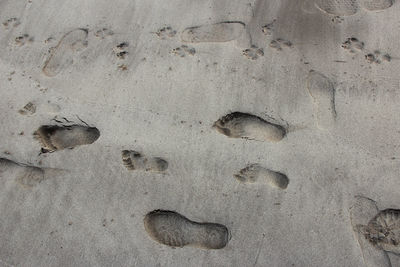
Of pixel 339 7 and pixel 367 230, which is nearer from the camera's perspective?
pixel 367 230

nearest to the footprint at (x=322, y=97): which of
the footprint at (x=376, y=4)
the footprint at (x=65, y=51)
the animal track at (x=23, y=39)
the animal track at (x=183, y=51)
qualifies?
the footprint at (x=376, y=4)

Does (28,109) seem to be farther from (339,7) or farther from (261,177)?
(339,7)

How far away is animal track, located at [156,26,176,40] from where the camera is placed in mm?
2717

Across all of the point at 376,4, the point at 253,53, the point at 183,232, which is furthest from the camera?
the point at 376,4

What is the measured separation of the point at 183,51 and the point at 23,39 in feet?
4.03

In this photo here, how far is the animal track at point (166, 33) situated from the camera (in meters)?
2.72

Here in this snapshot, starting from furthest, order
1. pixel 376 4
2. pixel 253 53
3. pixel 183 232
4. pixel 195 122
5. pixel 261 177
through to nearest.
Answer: pixel 376 4, pixel 253 53, pixel 195 122, pixel 261 177, pixel 183 232

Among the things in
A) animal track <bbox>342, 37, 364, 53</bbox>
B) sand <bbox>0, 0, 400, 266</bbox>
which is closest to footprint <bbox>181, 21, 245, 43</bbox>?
sand <bbox>0, 0, 400, 266</bbox>

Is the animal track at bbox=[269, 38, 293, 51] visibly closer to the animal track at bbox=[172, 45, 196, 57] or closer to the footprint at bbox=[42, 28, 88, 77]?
the animal track at bbox=[172, 45, 196, 57]

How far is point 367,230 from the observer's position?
228 centimetres

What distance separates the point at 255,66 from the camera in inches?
103

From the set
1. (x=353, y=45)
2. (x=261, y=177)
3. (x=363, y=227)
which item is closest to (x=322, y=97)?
(x=353, y=45)

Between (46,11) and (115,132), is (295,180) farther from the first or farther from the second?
(46,11)

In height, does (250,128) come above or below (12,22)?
below
